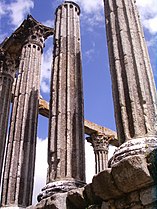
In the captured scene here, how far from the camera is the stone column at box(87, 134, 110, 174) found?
21672 mm

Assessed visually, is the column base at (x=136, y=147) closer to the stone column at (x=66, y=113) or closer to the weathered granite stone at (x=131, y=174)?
the weathered granite stone at (x=131, y=174)

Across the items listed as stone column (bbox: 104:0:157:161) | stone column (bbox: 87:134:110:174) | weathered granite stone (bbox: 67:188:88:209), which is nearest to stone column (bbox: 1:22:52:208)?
weathered granite stone (bbox: 67:188:88:209)

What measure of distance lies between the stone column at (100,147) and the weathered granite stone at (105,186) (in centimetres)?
1561

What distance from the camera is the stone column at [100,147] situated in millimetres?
21672

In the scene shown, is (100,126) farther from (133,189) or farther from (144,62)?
(133,189)

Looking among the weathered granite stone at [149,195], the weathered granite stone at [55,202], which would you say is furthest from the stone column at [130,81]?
the weathered granite stone at [55,202]

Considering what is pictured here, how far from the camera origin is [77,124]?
9.21 meters

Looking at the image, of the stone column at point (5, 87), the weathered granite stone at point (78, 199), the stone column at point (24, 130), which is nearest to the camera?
the weathered granite stone at point (78, 199)

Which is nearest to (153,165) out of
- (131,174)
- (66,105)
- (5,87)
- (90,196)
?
(131,174)

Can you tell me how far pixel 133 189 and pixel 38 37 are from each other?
11.9m

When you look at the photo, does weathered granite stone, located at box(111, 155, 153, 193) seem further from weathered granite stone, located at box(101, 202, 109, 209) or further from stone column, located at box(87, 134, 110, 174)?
stone column, located at box(87, 134, 110, 174)

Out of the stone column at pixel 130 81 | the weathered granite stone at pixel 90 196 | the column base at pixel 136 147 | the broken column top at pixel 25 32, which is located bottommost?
the weathered granite stone at pixel 90 196

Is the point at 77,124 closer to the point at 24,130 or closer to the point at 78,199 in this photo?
the point at 78,199

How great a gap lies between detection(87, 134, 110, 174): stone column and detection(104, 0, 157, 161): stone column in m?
14.0
